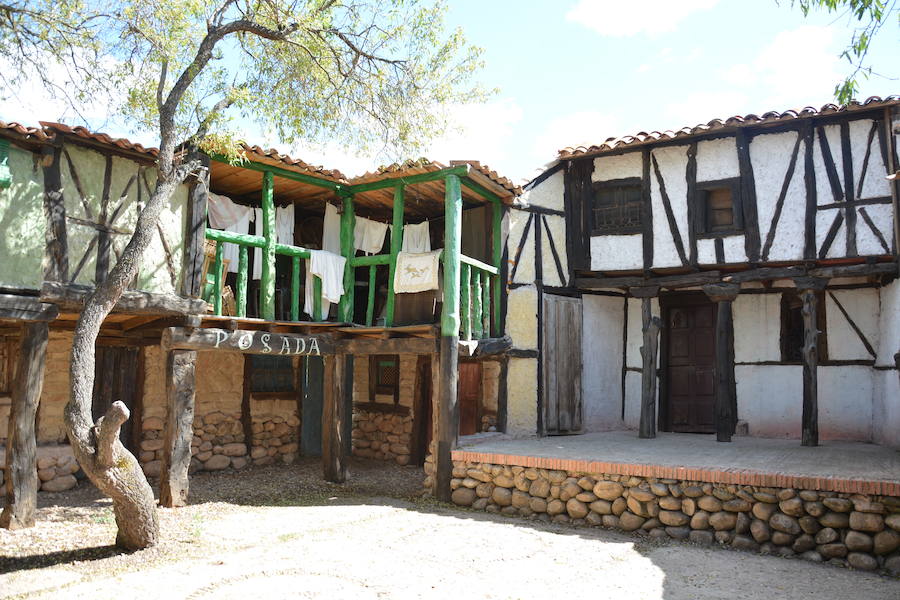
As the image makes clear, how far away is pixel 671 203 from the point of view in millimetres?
11648

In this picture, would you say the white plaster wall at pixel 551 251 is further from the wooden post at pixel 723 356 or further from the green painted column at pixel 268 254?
the green painted column at pixel 268 254

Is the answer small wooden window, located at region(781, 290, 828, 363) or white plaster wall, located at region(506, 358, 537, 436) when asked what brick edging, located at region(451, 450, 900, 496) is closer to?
white plaster wall, located at region(506, 358, 537, 436)

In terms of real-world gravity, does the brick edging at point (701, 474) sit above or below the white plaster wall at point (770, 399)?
below

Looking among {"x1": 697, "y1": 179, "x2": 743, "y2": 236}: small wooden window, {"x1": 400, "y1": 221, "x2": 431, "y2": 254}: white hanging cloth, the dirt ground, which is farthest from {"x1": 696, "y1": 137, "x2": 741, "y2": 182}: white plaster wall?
the dirt ground

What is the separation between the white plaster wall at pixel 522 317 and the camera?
460 inches

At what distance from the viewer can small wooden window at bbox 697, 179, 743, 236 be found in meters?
11.1

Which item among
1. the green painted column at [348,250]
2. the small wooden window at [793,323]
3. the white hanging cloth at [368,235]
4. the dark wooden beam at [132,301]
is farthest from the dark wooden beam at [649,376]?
the dark wooden beam at [132,301]

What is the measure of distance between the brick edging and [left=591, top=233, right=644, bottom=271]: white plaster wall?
4613mm

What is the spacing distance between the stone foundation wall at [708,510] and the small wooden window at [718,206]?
5.17 m

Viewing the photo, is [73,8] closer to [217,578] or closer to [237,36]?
[237,36]

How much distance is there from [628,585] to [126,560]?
15.1 feet

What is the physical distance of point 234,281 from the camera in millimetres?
10750

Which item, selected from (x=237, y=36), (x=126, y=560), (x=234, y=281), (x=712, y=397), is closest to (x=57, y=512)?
(x=126, y=560)

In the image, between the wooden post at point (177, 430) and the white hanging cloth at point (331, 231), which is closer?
the wooden post at point (177, 430)
